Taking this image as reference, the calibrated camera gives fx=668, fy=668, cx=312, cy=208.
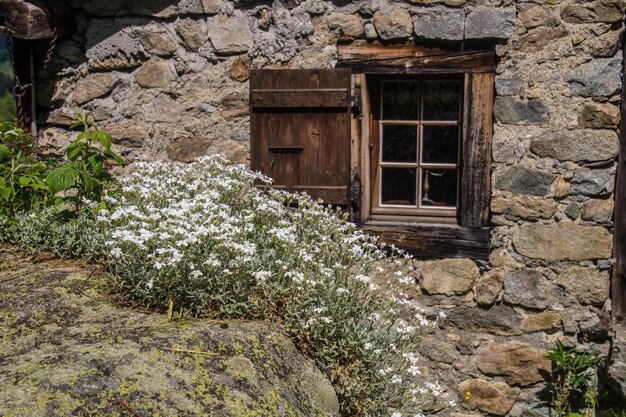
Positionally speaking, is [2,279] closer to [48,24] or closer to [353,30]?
Answer: [48,24]

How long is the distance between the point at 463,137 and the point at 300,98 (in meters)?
1.15

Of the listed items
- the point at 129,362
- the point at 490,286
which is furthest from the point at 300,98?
the point at 129,362

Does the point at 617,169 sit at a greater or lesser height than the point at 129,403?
greater

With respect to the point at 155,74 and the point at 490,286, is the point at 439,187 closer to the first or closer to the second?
the point at 490,286

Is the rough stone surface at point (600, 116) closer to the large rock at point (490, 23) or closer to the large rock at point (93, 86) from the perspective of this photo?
the large rock at point (490, 23)

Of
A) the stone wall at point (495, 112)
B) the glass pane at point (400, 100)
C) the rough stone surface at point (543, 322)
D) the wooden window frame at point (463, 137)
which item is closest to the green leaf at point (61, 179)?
the stone wall at point (495, 112)

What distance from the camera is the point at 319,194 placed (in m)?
4.66

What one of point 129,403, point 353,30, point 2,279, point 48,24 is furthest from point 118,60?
point 129,403

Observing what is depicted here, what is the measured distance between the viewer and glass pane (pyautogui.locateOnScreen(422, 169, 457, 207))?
15.8 ft

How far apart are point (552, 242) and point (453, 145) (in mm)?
962

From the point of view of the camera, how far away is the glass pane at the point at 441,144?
4789mm

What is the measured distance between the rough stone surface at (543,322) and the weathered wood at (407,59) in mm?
1684

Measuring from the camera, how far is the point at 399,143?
16.0 feet

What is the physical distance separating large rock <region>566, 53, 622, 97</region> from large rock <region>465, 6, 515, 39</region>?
0.51m
